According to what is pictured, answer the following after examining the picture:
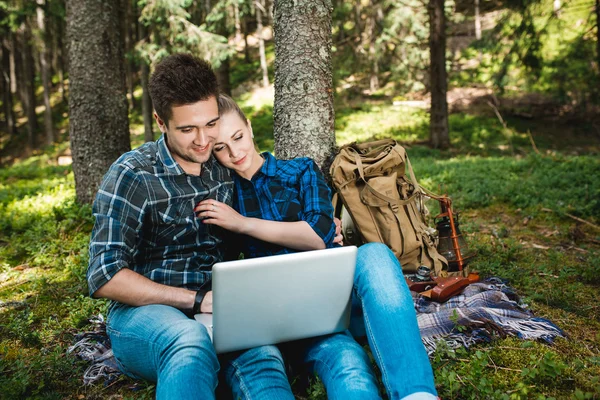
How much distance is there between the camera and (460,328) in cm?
277

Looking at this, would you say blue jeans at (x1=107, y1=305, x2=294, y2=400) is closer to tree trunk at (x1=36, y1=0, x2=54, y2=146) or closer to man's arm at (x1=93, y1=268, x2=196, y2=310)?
man's arm at (x1=93, y1=268, x2=196, y2=310)

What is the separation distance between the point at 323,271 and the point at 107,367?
1447 millimetres

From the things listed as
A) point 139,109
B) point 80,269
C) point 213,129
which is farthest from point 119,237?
point 139,109

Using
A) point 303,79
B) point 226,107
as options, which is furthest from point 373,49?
point 226,107

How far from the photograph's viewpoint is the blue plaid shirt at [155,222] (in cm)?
229

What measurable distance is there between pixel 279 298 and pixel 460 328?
1331 mm

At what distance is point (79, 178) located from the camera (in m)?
5.28

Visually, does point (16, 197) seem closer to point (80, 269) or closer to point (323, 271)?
point (80, 269)

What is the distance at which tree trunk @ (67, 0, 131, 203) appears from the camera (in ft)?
16.8

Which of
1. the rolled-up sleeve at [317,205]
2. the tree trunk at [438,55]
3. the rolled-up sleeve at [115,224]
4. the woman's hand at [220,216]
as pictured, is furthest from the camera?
the tree trunk at [438,55]

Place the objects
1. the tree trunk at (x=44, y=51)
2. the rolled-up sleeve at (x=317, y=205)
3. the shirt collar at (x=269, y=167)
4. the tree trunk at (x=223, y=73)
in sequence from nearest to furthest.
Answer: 1. the rolled-up sleeve at (x=317, y=205)
2. the shirt collar at (x=269, y=167)
3. the tree trunk at (x=223, y=73)
4. the tree trunk at (x=44, y=51)

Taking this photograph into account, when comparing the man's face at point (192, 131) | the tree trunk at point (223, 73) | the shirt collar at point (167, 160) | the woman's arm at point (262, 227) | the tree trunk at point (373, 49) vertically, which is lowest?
the woman's arm at point (262, 227)

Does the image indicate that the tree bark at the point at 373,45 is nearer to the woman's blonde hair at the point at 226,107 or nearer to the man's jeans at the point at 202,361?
the woman's blonde hair at the point at 226,107

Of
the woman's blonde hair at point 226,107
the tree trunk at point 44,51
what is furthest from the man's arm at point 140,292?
the tree trunk at point 44,51
